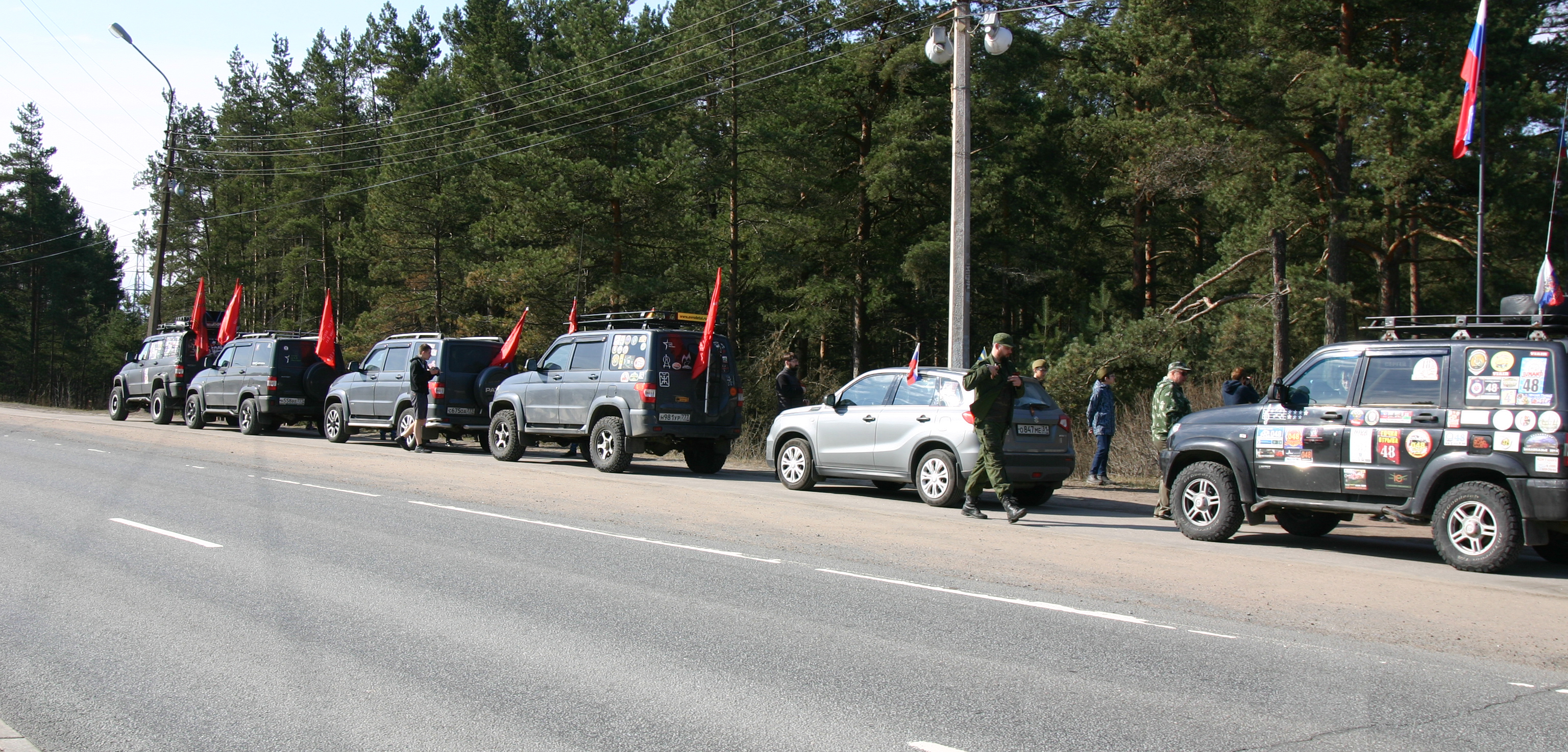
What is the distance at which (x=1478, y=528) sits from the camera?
29.5 ft

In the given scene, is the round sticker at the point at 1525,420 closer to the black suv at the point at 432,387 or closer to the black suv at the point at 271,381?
the black suv at the point at 432,387

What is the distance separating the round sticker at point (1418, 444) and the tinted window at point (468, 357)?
1542 centimetres

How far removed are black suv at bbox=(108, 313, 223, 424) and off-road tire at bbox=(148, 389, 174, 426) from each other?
0.04 feet

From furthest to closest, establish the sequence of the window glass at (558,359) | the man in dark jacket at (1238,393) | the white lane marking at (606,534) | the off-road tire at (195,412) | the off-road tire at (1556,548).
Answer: the off-road tire at (195,412) → the window glass at (558,359) → the man in dark jacket at (1238,393) → the off-road tire at (1556,548) → the white lane marking at (606,534)

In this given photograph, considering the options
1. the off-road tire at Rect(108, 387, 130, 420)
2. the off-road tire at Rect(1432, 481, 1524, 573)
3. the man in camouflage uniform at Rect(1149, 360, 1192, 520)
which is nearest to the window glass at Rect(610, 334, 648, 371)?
the man in camouflage uniform at Rect(1149, 360, 1192, 520)

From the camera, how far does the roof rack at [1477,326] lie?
8859mm

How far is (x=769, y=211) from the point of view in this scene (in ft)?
117

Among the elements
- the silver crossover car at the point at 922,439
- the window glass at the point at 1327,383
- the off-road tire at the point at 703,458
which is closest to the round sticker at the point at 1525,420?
the window glass at the point at 1327,383

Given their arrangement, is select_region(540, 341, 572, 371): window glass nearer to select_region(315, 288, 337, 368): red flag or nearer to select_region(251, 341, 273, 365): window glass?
select_region(315, 288, 337, 368): red flag

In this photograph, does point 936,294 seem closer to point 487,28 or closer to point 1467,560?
point 487,28

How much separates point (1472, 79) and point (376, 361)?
18764 mm

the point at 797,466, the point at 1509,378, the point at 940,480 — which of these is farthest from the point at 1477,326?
the point at 797,466

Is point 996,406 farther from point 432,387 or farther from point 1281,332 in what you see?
point 432,387

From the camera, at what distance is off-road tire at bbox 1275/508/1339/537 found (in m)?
11.1
